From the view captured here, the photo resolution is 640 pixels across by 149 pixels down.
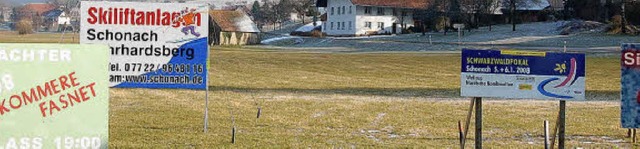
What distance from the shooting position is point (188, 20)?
12.1 meters

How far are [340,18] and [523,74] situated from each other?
8736 centimetres

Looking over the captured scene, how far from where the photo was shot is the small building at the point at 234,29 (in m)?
85.4

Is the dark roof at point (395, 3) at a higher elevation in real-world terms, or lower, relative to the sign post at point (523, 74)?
higher

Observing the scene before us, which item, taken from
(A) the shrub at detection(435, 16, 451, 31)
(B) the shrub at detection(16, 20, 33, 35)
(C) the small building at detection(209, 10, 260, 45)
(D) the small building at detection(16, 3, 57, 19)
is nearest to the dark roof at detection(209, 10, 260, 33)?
(C) the small building at detection(209, 10, 260, 45)

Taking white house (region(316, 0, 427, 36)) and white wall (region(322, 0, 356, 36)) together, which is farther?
white wall (region(322, 0, 356, 36))

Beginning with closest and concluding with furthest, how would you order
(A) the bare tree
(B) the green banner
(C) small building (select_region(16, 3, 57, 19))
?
(B) the green banner
(A) the bare tree
(C) small building (select_region(16, 3, 57, 19))

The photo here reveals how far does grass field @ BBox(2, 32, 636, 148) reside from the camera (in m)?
12.2

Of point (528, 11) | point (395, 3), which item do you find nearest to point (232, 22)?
point (395, 3)

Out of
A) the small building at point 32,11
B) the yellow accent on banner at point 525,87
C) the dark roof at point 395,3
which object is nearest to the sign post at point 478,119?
the yellow accent on banner at point 525,87

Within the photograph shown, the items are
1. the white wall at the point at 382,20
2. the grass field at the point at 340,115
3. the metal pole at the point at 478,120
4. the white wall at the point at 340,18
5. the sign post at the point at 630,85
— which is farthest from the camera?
Answer: the white wall at the point at 340,18

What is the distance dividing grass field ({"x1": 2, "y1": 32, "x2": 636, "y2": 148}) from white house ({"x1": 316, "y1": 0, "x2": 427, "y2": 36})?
6192cm

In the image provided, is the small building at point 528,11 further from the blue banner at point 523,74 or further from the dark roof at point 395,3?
the blue banner at point 523,74

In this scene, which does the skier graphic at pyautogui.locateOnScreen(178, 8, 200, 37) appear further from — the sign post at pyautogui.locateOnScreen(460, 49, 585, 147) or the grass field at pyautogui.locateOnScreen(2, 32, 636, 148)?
the sign post at pyautogui.locateOnScreen(460, 49, 585, 147)

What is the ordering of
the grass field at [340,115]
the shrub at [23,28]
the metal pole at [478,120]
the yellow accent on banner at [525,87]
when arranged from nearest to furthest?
1. the yellow accent on banner at [525,87]
2. the metal pole at [478,120]
3. the grass field at [340,115]
4. the shrub at [23,28]
